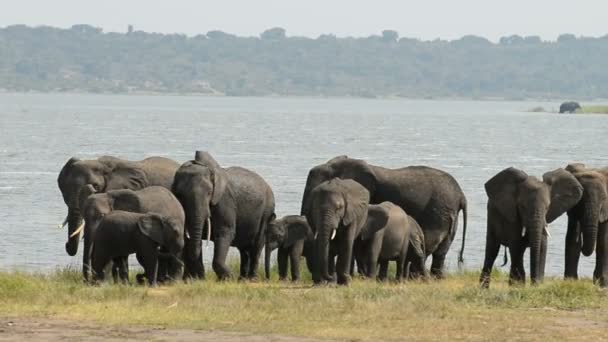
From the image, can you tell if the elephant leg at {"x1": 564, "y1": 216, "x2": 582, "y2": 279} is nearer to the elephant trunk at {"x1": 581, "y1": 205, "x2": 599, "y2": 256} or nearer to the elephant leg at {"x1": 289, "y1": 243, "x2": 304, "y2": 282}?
the elephant trunk at {"x1": 581, "y1": 205, "x2": 599, "y2": 256}

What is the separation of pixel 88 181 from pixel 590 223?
275 inches

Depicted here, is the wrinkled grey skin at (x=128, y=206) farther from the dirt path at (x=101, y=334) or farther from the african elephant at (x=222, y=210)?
the dirt path at (x=101, y=334)

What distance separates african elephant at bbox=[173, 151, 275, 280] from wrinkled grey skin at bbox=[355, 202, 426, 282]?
175 centimetres

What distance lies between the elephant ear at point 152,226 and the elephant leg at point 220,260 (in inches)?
98.7

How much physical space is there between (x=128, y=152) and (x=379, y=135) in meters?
42.1

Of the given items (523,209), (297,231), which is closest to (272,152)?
(297,231)

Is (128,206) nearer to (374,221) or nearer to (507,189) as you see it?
(374,221)

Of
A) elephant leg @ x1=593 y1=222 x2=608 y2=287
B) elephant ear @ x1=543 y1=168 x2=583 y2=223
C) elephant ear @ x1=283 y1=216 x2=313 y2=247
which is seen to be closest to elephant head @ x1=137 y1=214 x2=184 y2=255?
elephant ear @ x1=283 y1=216 x2=313 y2=247

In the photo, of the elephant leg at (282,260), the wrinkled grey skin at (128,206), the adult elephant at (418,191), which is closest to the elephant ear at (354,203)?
the wrinkled grey skin at (128,206)

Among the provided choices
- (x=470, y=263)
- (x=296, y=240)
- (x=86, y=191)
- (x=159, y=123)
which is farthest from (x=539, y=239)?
(x=159, y=123)

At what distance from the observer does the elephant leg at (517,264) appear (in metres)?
22.1

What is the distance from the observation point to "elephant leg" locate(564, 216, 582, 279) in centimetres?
2308

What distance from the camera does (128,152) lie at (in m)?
77.8

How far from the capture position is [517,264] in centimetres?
2228
